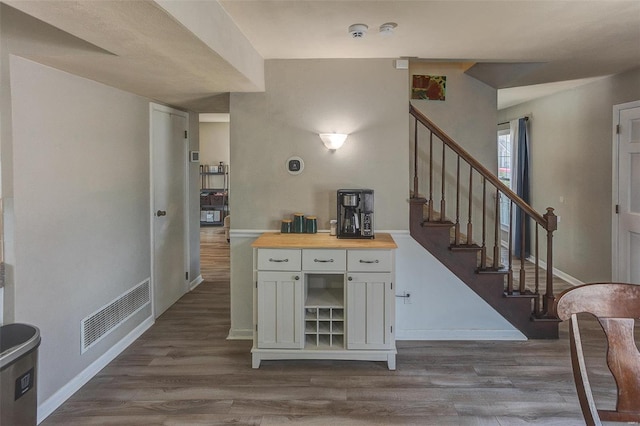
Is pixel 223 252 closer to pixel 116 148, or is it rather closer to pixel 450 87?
pixel 116 148

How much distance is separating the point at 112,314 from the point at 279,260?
1.43m

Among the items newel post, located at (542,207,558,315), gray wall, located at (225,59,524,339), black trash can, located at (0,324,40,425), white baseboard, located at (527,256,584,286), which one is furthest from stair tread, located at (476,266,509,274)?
black trash can, located at (0,324,40,425)

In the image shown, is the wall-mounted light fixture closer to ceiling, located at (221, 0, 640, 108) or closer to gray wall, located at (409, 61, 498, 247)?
ceiling, located at (221, 0, 640, 108)

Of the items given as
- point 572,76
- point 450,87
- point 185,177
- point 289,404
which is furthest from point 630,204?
point 185,177

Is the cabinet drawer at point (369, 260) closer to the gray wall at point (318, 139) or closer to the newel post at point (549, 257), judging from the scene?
the gray wall at point (318, 139)

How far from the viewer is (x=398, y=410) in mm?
2553

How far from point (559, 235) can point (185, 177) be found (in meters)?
4.96

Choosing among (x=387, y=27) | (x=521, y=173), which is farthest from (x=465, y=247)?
(x=521, y=173)

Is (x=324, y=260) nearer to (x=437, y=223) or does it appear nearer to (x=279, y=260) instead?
(x=279, y=260)

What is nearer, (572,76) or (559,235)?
(572,76)

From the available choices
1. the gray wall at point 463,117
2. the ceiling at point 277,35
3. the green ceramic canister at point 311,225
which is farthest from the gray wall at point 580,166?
the green ceramic canister at point 311,225

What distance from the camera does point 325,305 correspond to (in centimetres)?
313

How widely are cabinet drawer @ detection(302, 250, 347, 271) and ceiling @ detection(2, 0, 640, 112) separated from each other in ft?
4.47

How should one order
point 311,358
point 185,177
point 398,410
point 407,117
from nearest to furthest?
point 398,410, point 311,358, point 407,117, point 185,177
